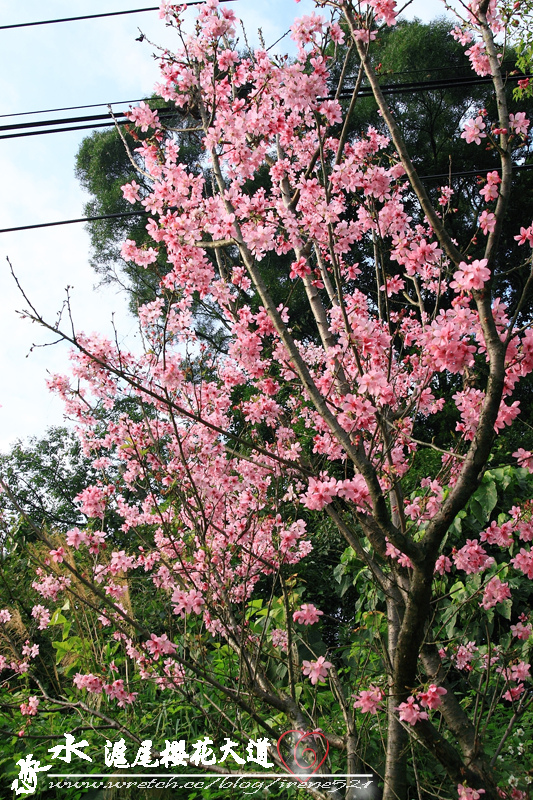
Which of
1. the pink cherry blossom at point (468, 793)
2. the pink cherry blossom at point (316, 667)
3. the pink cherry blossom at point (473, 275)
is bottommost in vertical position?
the pink cherry blossom at point (468, 793)

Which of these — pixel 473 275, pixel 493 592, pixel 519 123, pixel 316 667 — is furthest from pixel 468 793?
pixel 519 123

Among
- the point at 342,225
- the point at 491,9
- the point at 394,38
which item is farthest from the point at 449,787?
the point at 394,38

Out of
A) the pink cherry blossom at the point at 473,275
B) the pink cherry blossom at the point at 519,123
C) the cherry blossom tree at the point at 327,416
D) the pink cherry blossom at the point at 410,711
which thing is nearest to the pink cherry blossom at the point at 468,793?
the cherry blossom tree at the point at 327,416

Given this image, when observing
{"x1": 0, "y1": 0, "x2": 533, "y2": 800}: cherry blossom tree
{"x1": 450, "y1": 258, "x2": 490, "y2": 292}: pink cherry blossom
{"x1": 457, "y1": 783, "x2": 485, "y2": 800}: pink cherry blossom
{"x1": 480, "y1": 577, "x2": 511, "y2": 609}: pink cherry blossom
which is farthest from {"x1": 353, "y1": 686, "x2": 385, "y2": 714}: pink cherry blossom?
{"x1": 450, "y1": 258, "x2": 490, "y2": 292}: pink cherry blossom

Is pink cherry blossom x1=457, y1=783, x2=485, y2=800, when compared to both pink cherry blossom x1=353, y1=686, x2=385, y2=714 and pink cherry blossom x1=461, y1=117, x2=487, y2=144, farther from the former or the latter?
pink cherry blossom x1=461, y1=117, x2=487, y2=144

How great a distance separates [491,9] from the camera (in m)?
2.48

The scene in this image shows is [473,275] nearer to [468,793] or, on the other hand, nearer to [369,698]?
[369,698]

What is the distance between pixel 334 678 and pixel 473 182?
12.0 meters

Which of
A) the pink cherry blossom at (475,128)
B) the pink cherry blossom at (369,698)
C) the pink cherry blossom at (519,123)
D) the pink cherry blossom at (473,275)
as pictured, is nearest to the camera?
the pink cherry blossom at (473,275)

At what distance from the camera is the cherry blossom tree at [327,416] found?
2.09 metres

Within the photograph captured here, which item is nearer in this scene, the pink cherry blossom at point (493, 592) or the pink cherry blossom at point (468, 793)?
the pink cherry blossom at point (468, 793)

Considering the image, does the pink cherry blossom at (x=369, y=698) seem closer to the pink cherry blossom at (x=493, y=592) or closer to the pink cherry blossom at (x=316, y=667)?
the pink cherry blossom at (x=316, y=667)

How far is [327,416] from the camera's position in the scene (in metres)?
2.11

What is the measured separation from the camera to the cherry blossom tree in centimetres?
209
